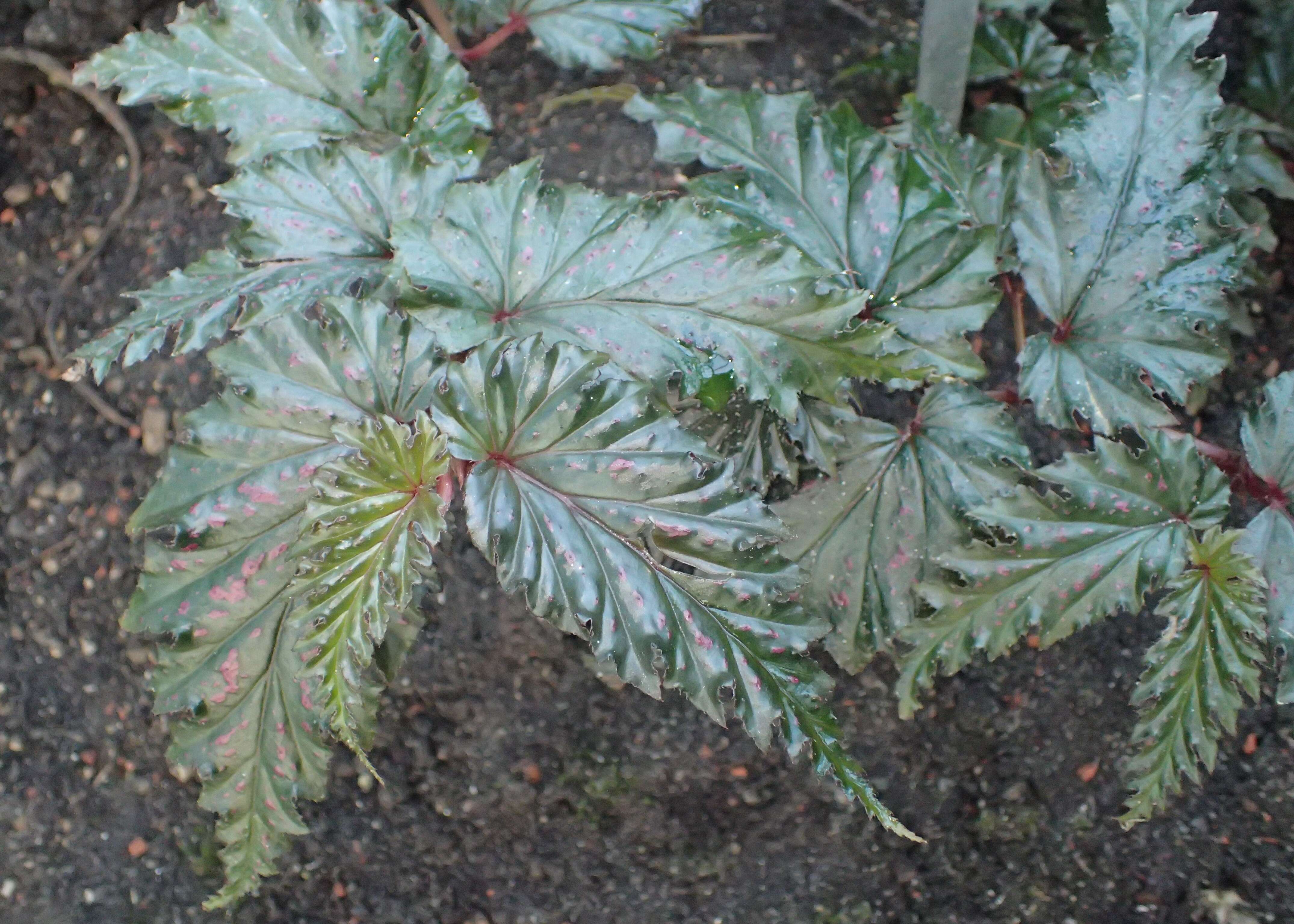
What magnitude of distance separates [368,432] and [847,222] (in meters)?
0.68

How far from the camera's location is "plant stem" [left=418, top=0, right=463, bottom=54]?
167 centimetres

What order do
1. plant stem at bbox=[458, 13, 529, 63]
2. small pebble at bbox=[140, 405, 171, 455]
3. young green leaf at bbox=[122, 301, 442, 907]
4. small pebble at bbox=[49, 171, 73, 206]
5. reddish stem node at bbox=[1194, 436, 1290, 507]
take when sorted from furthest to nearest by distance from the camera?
small pebble at bbox=[49, 171, 73, 206] < small pebble at bbox=[140, 405, 171, 455] < plant stem at bbox=[458, 13, 529, 63] < reddish stem node at bbox=[1194, 436, 1290, 507] < young green leaf at bbox=[122, 301, 442, 907]

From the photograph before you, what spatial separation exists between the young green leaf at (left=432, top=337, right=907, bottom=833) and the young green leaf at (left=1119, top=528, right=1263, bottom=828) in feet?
1.20

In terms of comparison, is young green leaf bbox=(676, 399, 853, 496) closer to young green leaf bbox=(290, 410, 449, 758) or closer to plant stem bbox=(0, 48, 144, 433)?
young green leaf bbox=(290, 410, 449, 758)

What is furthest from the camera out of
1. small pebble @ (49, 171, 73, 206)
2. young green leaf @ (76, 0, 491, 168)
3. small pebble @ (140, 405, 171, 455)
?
small pebble @ (49, 171, 73, 206)

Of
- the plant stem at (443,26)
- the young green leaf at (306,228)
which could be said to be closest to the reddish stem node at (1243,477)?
the young green leaf at (306,228)

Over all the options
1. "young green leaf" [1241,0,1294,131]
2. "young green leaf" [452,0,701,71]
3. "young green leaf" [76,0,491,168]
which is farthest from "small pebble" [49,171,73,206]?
"young green leaf" [1241,0,1294,131]

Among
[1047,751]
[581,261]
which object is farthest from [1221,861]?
[581,261]

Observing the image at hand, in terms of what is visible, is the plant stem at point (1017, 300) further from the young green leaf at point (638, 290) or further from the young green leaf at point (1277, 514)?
the young green leaf at point (638, 290)

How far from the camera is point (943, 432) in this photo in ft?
4.34

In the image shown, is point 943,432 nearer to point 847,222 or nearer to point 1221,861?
point 847,222

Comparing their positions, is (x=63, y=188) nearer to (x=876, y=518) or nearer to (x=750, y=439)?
(x=750, y=439)

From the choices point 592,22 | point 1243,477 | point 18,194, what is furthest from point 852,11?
point 18,194

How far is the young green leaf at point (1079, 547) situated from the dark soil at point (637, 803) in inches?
18.6
